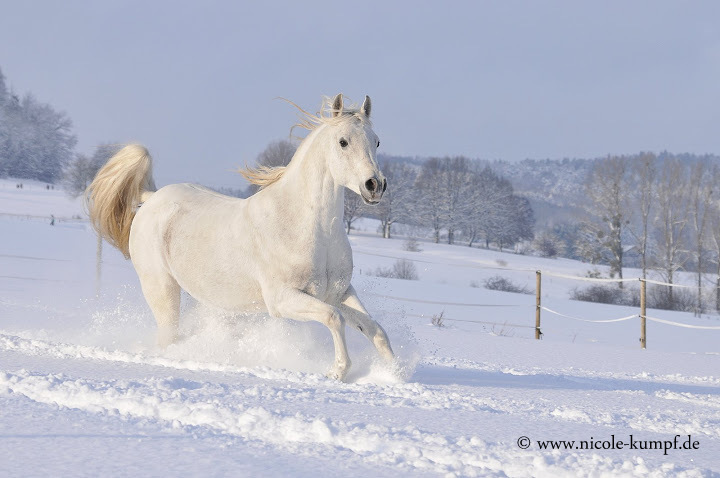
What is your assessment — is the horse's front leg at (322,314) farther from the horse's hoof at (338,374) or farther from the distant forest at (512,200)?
the distant forest at (512,200)

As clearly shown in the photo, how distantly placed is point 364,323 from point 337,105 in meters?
1.31

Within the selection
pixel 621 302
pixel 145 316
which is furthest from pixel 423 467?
pixel 621 302

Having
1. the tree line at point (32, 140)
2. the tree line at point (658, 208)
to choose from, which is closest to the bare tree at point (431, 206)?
the tree line at point (658, 208)

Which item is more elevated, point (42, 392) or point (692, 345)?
point (42, 392)

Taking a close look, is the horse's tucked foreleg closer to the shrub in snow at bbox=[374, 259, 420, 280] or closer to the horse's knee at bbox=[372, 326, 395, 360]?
the horse's knee at bbox=[372, 326, 395, 360]

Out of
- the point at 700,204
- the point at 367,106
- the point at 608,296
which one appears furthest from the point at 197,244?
the point at 700,204

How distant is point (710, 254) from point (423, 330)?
3719 cm

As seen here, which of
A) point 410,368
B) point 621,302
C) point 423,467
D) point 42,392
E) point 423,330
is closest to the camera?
point 423,467

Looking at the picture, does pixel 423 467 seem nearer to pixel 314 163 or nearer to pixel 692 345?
pixel 314 163

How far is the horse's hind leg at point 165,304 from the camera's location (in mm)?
4895

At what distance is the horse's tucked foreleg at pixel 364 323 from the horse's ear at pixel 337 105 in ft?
3.53

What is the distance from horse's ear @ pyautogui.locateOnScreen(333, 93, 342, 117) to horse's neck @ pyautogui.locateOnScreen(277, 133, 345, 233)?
22 cm

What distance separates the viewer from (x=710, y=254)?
40.6 meters

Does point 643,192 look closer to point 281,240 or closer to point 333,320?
point 281,240
